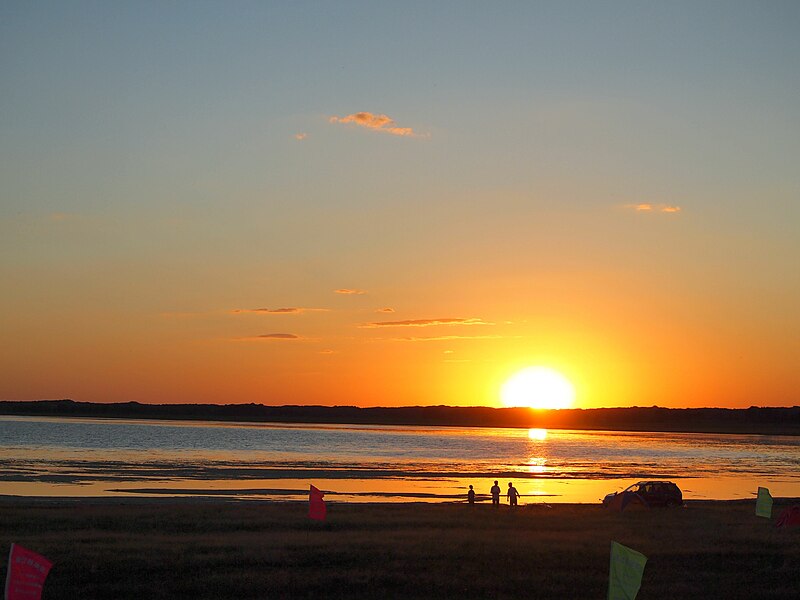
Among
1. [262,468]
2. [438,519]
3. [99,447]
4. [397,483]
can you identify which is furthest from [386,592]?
[99,447]

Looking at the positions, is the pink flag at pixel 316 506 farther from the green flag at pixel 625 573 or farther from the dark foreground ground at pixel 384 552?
the green flag at pixel 625 573

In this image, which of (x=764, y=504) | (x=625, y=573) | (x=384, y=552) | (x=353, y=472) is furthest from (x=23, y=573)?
(x=353, y=472)

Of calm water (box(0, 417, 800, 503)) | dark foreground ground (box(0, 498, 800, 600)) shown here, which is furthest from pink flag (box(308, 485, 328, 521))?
calm water (box(0, 417, 800, 503))

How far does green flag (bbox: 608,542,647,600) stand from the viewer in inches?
588

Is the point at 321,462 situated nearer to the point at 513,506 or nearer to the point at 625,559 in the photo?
the point at 513,506

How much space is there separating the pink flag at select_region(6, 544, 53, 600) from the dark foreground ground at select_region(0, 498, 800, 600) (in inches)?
279

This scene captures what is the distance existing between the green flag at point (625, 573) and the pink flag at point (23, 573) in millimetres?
8766

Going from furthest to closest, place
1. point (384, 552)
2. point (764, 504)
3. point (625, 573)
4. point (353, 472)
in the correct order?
point (353, 472)
point (764, 504)
point (384, 552)
point (625, 573)

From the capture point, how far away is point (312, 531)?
1265 inches

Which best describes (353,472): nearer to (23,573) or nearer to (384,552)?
(384,552)

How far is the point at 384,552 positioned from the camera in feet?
87.3

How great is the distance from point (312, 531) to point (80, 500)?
18.2 metres

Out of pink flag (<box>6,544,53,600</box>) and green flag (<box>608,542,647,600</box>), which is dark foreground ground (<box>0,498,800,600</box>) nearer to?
green flag (<box>608,542,647,600</box>)

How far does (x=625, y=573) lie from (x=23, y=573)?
915 centimetres
